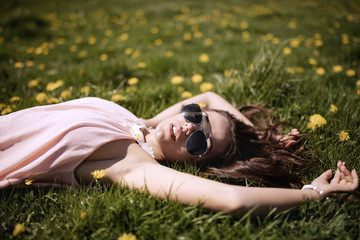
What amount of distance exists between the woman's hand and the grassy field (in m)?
0.07

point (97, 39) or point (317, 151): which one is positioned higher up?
point (97, 39)

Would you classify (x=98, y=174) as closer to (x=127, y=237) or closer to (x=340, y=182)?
(x=127, y=237)

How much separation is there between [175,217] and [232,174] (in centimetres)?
51

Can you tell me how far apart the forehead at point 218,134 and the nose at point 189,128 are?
12 cm

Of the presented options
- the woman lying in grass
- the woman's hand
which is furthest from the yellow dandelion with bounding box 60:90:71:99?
the woman's hand

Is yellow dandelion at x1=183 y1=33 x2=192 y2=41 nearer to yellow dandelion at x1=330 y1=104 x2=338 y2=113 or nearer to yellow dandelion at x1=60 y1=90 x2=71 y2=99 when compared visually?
yellow dandelion at x1=60 y1=90 x2=71 y2=99

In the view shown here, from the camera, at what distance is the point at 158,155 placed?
1567mm

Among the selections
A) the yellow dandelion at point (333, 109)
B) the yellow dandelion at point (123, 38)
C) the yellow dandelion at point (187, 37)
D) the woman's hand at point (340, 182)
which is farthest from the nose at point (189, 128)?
the yellow dandelion at point (123, 38)

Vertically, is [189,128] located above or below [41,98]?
below

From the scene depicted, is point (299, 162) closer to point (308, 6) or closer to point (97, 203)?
point (97, 203)

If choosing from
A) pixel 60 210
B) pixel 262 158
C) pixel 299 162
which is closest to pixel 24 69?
pixel 60 210

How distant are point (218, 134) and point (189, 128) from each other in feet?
0.70

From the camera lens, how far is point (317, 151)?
165cm

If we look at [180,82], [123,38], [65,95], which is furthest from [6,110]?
[123,38]
